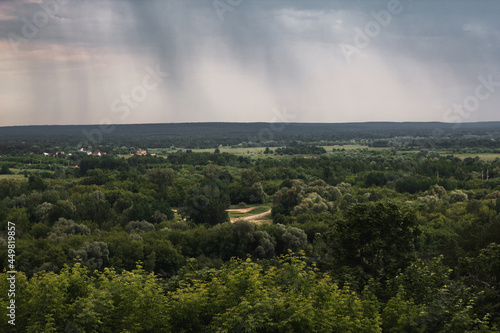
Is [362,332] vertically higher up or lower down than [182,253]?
higher up

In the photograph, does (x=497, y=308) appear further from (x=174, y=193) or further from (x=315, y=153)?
(x=315, y=153)

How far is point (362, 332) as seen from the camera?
46.8 ft

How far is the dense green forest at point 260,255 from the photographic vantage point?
14.6m

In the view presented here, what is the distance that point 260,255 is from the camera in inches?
1833

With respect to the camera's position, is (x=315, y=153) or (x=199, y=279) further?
(x=315, y=153)

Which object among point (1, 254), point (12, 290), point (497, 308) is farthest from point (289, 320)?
point (1, 254)

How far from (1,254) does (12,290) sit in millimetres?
25884

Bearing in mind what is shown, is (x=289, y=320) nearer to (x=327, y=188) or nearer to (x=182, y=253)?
(x=182, y=253)

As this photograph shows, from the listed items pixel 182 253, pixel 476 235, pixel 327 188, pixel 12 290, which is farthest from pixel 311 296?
pixel 327 188

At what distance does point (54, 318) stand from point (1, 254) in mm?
27854

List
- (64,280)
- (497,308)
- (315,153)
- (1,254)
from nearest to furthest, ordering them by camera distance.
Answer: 1. (64,280)
2. (497,308)
3. (1,254)
4. (315,153)

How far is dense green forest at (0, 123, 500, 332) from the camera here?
14586 mm

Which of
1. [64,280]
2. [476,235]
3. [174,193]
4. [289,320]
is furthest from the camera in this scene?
[174,193]

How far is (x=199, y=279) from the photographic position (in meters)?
19.4
